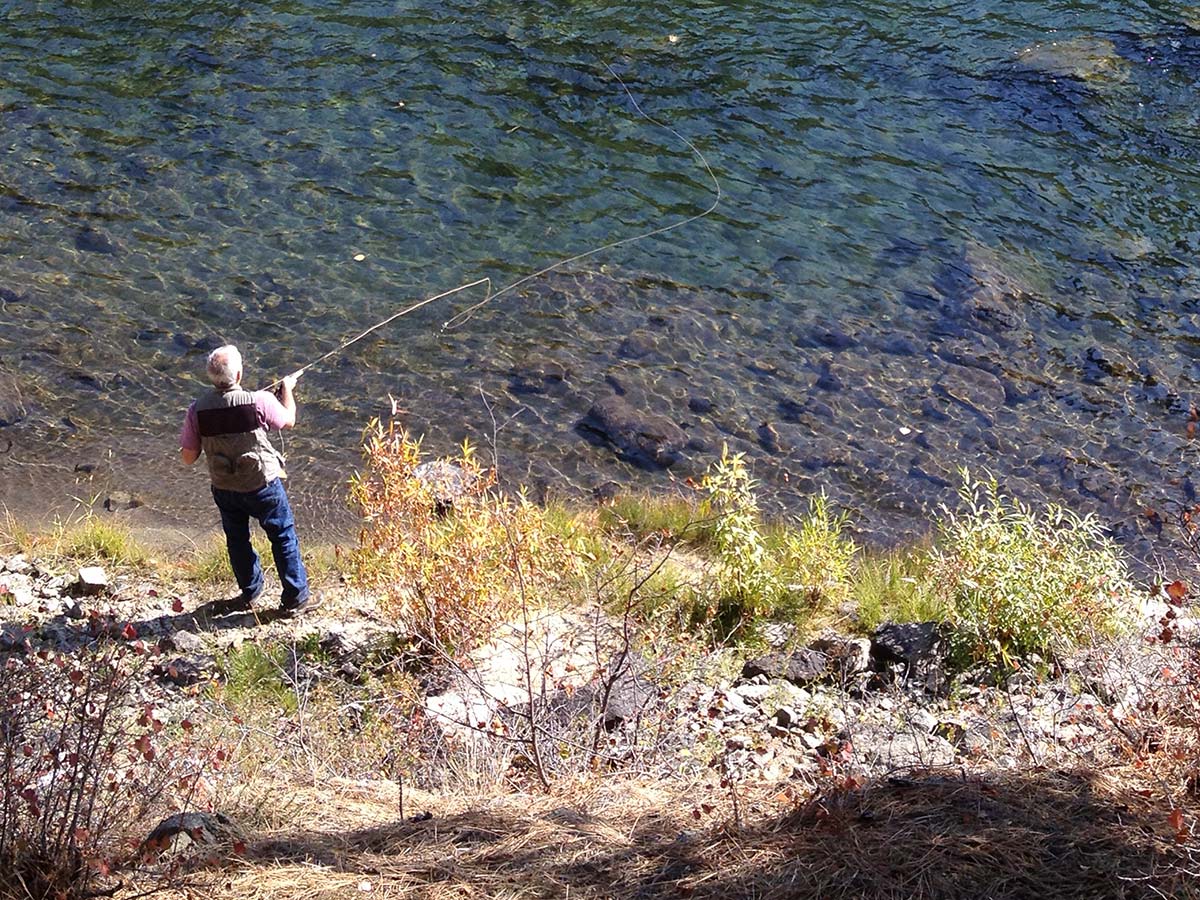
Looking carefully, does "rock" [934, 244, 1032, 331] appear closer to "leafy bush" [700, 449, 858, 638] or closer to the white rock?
"leafy bush" [700, 449, 858, 638]

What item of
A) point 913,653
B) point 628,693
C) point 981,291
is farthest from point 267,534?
point 981,291

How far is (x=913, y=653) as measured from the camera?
7293 mm

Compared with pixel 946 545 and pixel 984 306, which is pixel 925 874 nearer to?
pixel 946 545

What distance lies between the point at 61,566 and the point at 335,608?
6.12 feet

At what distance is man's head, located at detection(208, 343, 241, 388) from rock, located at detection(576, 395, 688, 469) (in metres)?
3.61

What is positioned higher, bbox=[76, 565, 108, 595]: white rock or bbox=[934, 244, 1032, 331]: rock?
bbox=[934, 244, 1032, 331]: rock

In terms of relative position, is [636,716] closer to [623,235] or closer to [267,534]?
[267,534]

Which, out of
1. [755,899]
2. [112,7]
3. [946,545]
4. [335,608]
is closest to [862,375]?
[946,545]

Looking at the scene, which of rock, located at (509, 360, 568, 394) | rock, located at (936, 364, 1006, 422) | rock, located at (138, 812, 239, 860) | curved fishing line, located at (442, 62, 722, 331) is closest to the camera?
rock, located at (138, 812, 239, 860)

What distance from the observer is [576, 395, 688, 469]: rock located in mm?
10266

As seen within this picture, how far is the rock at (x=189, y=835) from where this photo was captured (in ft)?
14.7

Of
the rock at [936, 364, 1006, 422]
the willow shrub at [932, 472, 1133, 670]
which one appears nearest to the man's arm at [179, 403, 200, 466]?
the willow shrub at [932, 472, 1133, 670]

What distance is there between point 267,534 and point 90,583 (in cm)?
117

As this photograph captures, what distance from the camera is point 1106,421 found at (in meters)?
10.6
